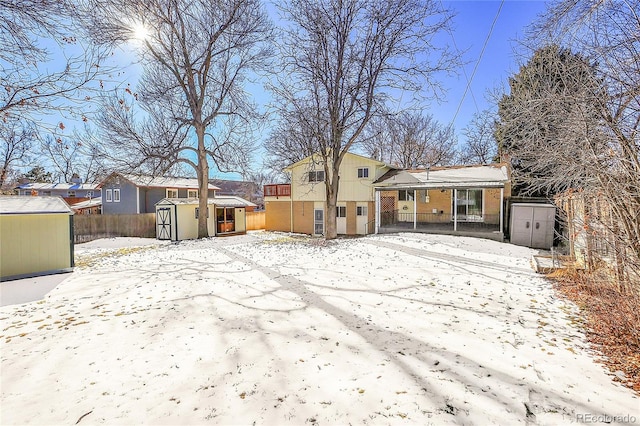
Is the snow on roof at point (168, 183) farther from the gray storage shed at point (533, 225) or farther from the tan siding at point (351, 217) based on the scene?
the gray storage shed at point (533, 225)

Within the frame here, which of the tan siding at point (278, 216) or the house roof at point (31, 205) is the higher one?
the house roof at point (31, 205)

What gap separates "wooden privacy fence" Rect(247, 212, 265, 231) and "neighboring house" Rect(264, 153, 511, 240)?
4.61 metres

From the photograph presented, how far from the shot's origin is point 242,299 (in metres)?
5.73

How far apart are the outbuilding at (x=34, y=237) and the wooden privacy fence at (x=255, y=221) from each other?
18266 mm

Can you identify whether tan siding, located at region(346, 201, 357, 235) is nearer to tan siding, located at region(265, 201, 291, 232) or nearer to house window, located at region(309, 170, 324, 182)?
house window, located at region(309, 170, 324, 182)

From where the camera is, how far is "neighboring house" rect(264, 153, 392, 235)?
19328mm

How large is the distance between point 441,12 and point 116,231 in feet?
70.1

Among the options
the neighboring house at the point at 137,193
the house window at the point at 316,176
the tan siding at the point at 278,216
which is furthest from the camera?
the neighboring house at the point at 137,193

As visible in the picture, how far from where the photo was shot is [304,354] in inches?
143

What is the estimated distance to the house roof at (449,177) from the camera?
15.1m

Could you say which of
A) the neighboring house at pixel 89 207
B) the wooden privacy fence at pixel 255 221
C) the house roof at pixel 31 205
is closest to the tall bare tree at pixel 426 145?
the wooden privacy fence at pixel 255 221

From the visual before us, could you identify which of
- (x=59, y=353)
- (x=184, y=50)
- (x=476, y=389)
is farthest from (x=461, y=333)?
(x=184, y=50)

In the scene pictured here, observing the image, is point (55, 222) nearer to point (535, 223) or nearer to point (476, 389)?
point (476, 389)

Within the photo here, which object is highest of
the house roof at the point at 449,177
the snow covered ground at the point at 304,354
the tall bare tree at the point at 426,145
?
the tall bare tree at the point at 426,145
